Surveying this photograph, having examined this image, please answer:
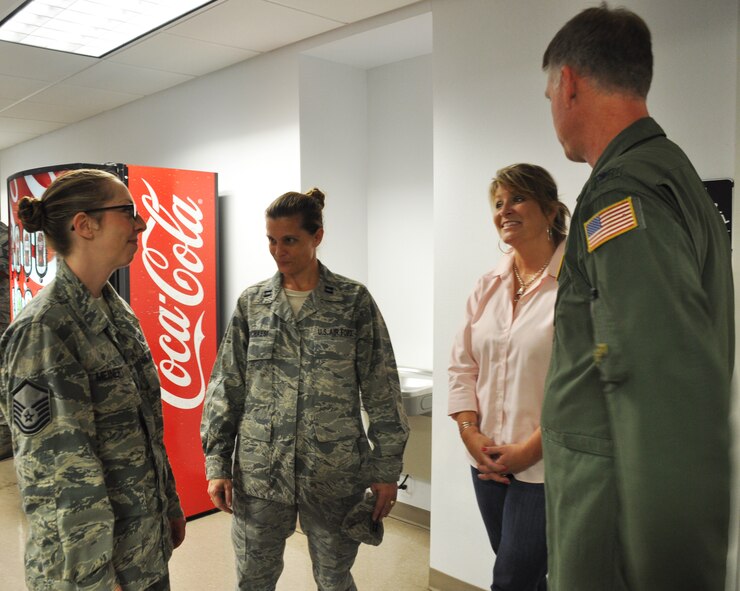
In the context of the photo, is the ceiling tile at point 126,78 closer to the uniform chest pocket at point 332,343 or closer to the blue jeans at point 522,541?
the uniform chest pocket at point 332,343

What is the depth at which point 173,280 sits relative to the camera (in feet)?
11.6

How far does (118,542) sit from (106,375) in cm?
39

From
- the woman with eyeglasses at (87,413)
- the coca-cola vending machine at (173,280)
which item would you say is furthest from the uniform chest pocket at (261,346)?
the coca-cola vending machine at (173,280)

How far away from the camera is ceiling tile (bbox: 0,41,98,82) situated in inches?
146

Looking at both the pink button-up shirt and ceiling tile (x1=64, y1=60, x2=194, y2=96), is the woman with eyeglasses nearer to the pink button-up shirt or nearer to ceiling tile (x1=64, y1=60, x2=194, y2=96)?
the pink button-up shirt

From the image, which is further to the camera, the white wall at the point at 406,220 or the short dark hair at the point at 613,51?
the white wall at the point at 406,220

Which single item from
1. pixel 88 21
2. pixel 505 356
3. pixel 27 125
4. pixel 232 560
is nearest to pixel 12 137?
pixel 27 125

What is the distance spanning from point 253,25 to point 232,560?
2734 mm

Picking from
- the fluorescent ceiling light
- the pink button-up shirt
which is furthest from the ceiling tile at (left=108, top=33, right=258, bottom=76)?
the pink button-up shirt

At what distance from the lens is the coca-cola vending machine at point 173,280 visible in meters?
3.36

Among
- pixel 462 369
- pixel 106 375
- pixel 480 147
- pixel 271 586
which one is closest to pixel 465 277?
pixel 480 147

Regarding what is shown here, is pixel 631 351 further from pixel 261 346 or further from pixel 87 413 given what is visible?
pixel 261 346

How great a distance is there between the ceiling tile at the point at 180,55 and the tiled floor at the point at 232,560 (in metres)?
2.74

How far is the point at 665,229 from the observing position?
0.86 m
